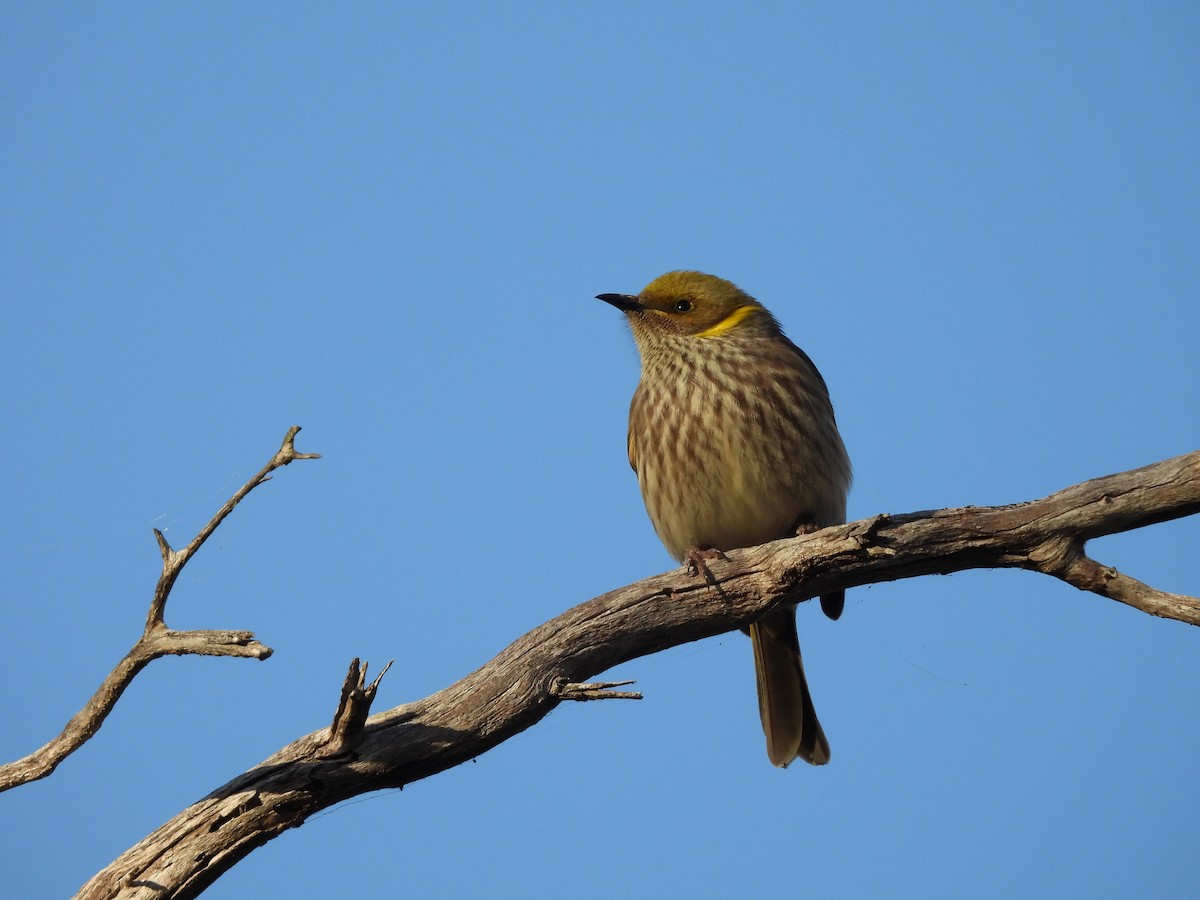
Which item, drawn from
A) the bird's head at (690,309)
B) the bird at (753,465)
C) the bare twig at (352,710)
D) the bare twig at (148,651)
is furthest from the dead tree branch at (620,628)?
the bird's head at (690,309)

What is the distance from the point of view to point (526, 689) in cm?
410

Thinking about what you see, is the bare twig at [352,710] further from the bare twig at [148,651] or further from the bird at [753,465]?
the bird at [753,465]

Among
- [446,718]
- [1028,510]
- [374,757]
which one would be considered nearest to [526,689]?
[446,718]

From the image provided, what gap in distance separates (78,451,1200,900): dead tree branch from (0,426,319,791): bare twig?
389mm

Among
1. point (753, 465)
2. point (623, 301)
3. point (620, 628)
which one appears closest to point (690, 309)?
point (623, 301)

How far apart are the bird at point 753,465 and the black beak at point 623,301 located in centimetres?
38

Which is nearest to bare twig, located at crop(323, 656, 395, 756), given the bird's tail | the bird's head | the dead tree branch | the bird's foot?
the dead tree branch

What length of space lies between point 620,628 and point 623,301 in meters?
2.34

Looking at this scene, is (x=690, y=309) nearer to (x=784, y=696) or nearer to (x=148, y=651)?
(x=784, y=696)

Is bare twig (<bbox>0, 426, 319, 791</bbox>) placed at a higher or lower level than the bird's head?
lower

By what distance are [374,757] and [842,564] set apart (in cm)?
184

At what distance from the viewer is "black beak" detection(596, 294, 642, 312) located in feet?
20.3

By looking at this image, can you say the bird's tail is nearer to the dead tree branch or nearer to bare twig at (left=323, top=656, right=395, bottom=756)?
the dead tree branch

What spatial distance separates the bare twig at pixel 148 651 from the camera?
3434 mm
